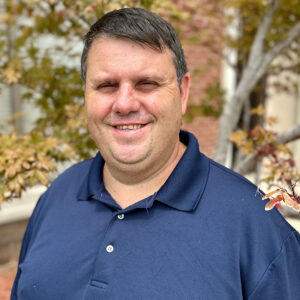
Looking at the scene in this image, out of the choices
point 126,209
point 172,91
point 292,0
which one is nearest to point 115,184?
point 126,209

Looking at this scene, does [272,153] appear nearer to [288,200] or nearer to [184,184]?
[184,184]

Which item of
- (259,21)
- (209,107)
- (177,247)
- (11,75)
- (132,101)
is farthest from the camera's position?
(209,107)

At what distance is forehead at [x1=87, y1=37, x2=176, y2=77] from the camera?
1604mm

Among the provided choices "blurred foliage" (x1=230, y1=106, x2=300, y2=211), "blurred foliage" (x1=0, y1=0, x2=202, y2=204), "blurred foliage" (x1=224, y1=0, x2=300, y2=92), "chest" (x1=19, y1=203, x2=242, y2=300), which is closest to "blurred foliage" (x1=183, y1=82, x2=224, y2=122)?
"blurred foliage" (x1=224, y1=0, x2=300, y2=92)

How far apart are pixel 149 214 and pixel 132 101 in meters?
0.46

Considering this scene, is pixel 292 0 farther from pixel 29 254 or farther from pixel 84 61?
pixel 29 254

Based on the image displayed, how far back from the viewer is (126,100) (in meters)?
1.63

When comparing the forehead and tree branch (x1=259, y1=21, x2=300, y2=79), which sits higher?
tree branch (x1=259, y1=21, x2=300, y2=79)

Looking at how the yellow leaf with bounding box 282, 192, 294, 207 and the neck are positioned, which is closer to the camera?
the yellow leaf with bounding box 282, 192, 294, 207

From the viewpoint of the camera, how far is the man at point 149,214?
58.3 inches

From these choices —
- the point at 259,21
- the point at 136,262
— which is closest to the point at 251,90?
the point at 259,21

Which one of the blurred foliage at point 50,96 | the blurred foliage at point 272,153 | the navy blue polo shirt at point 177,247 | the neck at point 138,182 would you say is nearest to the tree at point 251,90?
the blurred foliage at point 272,153

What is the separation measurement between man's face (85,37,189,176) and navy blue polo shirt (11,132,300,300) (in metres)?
0.17

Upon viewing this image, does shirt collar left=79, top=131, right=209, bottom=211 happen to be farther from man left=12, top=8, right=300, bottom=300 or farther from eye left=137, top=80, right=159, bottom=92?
eye left=137, top=80, right=159, bottom=92
